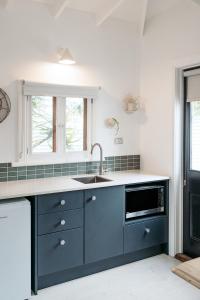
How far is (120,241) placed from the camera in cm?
319

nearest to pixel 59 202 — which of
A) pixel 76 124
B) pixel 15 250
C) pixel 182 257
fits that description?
pixel 15 250

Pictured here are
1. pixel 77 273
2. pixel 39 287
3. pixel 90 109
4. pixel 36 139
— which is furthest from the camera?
pixel 90 109

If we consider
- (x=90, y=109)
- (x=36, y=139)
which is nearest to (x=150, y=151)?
(x=90, y=109)

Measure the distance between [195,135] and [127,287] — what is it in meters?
1.70

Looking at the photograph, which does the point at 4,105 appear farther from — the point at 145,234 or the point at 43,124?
the point at 145,234

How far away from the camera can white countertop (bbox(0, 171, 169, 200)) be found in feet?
8.68

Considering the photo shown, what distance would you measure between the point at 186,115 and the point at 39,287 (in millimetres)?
2311

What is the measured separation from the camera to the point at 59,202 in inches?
110

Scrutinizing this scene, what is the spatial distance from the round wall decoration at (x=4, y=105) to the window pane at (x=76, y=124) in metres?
0.66

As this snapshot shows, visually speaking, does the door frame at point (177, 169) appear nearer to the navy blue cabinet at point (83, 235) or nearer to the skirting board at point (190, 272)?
the navy blue cabinet at point (83, 235)

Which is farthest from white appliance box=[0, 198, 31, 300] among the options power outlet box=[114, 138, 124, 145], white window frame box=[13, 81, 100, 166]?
power outlet box=[114, 138, 124, 145]

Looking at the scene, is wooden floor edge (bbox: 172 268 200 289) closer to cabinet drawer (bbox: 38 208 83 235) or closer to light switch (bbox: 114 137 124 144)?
cabinet drawer (bbox: 38 208 83 235)

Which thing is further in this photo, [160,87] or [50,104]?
[160,87]

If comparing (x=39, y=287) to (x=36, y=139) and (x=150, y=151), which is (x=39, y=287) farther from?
(x=150, y=151)
